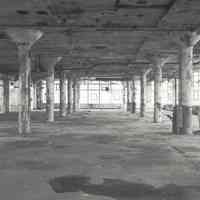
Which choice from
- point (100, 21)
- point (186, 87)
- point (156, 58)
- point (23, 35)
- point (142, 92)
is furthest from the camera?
point (142, 92)

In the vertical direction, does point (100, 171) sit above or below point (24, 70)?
below

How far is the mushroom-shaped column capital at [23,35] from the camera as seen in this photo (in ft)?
53.8

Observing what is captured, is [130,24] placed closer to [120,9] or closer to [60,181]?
[120,9]

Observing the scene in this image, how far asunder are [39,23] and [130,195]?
411 inches

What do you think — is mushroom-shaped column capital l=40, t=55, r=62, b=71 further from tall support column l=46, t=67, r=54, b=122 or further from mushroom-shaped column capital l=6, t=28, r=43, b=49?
mushroom-shaped column capital l=6, t=28, r=43, b=49

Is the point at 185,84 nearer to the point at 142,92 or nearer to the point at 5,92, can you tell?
the point at 142,92

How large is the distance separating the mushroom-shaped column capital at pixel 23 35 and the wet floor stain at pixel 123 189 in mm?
10883

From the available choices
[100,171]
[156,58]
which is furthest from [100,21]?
[156,58]

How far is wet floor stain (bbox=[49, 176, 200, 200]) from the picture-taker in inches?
247

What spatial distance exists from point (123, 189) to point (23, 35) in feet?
40.0

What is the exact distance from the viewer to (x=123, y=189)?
267 inches

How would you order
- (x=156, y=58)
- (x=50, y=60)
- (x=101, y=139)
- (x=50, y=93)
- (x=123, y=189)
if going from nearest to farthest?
(x=123, y=189)
(x=101, y=139)
(x=156, y=58)
(x=50, y=93)
(x=50, y=60)

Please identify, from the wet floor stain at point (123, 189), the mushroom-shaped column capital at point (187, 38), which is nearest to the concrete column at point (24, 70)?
the mushroom-shaped column capital at point (187, 38)

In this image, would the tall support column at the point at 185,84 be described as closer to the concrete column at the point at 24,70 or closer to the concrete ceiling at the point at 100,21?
the concrete ceiling at the point at 100,21
